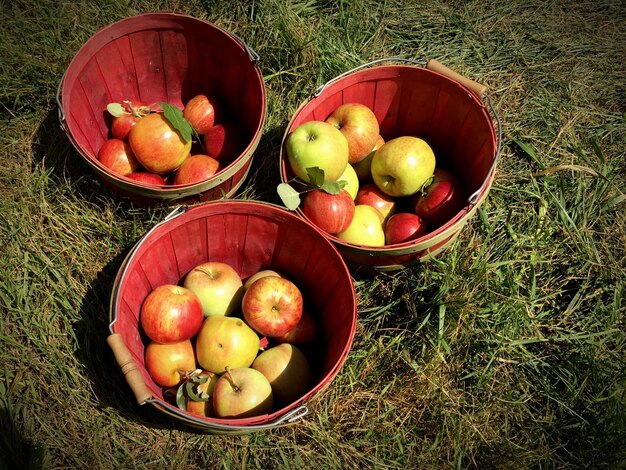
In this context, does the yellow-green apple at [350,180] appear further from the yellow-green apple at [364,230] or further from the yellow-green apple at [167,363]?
the yellow-green apple at [167,363]

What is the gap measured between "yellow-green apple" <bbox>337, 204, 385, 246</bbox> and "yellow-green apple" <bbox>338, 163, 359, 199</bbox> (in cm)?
12

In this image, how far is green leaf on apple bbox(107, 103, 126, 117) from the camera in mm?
2752

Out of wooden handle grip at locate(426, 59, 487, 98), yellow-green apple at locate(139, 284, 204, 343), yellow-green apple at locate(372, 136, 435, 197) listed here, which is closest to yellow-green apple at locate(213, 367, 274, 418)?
yellow-green apple at locate(139, 284, 204, 343)

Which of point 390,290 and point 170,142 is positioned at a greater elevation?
point 170,142

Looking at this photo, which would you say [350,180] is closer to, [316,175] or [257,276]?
[316,175]

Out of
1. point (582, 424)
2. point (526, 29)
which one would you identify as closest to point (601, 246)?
point (582, 424)

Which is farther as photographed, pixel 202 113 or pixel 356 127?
pixel 202 113

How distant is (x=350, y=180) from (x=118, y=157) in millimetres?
1190

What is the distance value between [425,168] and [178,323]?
4.46 ft

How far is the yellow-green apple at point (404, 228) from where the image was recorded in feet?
8.36

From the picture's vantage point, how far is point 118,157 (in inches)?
108

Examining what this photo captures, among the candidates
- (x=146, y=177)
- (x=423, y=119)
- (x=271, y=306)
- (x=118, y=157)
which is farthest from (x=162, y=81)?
(x=271, y=306)

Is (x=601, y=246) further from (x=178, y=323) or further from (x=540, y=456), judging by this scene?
(x=178, y=323)

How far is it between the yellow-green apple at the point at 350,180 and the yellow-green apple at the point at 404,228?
26 centimetres
